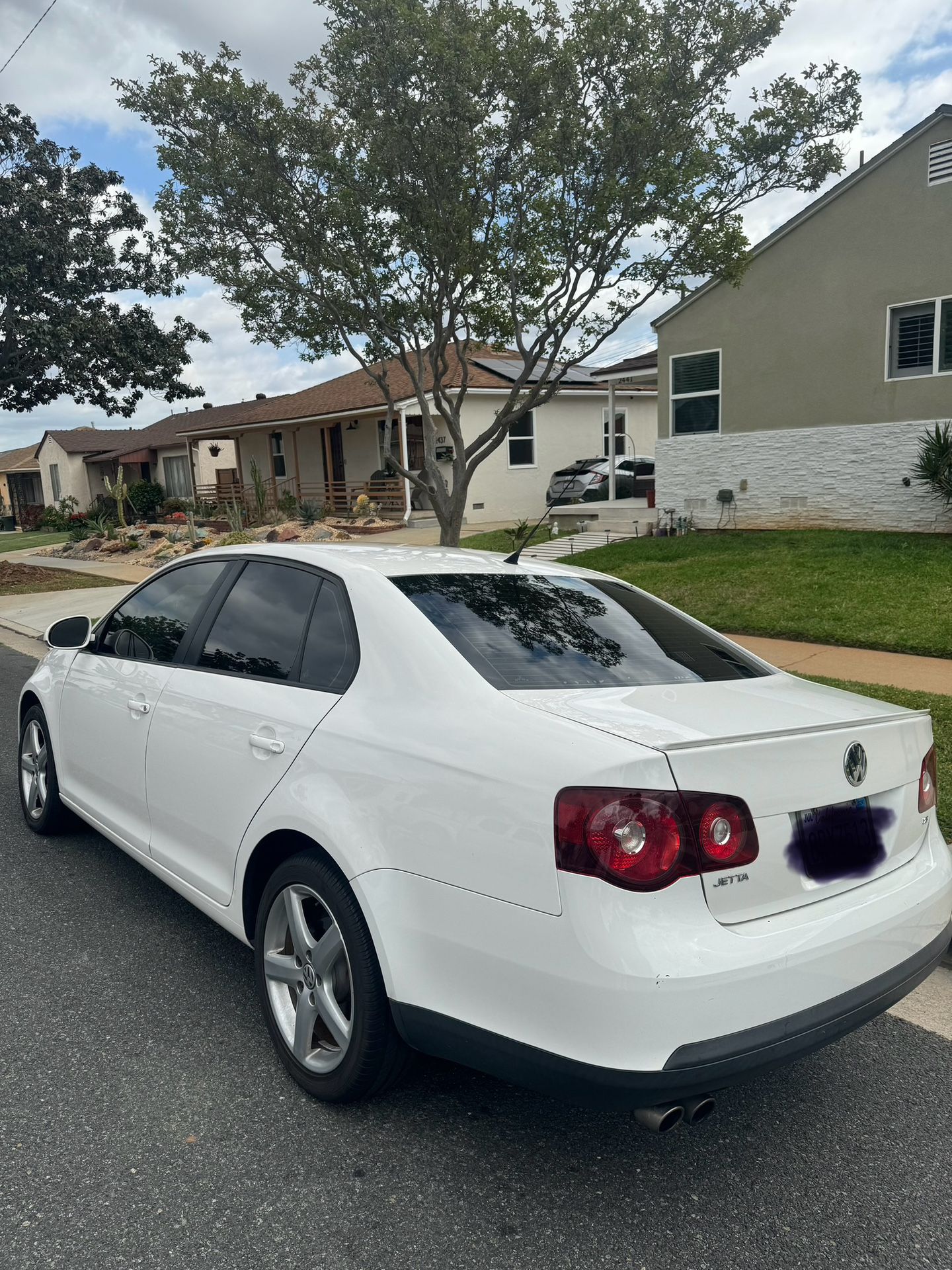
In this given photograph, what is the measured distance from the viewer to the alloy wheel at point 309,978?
2.77 metres

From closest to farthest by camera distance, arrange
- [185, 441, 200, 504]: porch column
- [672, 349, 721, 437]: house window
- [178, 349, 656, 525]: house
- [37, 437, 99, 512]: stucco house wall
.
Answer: [672, 349, 721, 437]: house window, [178, 349, 656, 525]: house, [185, 441, 200, 504]: porch column, [37, 437, 99, 512]: stucco house wall

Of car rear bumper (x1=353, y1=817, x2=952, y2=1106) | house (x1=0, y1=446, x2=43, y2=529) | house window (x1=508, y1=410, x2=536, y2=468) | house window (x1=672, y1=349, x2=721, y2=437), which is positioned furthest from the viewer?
house (x1=0, y1=446, x2=43, y2=529)

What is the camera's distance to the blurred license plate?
7.97 feet

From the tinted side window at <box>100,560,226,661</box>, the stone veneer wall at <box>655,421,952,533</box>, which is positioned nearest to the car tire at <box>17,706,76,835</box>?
the tinted side window at <box>100,560,226,661</box>

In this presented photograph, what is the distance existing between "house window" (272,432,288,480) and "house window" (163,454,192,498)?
929 cm

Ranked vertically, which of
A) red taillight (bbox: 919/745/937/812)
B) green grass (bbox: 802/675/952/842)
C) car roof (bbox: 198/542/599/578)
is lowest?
green grass (bbox: 802/675/952/842)

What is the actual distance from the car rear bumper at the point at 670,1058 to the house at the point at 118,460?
35629 millimetres

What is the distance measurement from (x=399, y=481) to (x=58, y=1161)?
23462 millimetres

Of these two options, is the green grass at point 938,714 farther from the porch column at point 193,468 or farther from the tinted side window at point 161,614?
the porch column at point 193,468

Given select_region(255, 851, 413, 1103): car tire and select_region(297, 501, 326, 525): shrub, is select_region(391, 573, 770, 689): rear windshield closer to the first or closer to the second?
select_region(255, 851, 413, 1103): car tire

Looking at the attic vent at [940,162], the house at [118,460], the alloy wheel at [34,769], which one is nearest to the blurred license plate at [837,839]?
the alloy wheel at [34,769]

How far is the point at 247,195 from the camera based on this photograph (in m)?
9.65

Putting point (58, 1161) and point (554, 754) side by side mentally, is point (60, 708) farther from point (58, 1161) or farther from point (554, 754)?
point (554, 754)

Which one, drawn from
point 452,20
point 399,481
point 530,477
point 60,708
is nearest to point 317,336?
point 452,20
